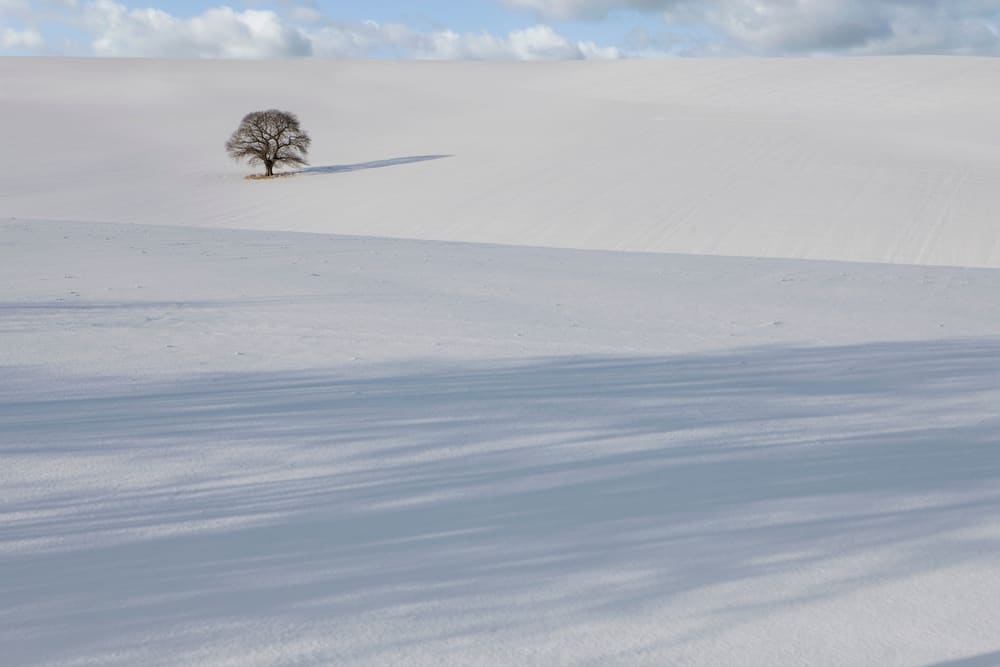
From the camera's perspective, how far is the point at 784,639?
2.90 m

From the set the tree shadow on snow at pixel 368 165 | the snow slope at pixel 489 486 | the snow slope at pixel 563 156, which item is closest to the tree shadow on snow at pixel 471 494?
the snow slope at pixel 489 486

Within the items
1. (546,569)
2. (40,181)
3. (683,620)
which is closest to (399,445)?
(546,569)

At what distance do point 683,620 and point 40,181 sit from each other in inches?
1069

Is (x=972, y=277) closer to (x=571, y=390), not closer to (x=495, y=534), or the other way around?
(x=571, y=390)

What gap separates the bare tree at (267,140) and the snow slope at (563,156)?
4.02 feet

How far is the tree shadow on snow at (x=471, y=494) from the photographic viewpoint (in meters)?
3.16

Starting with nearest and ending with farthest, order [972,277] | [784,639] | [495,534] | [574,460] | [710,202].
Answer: [784,639]
[495,534]
[574,460]
[972,277]
[710,202]

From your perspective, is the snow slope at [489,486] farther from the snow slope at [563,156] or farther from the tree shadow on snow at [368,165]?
the tree shadow on snow at [368,165]

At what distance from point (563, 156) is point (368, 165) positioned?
5.50 m

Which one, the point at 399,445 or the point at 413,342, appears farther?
the point at 413,342

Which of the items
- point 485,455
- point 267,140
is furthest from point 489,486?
point 267,140

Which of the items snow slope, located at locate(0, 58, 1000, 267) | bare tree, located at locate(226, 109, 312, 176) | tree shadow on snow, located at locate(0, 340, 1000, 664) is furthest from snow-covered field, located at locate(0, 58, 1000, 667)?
bare tree, located at locate(226, 109, 312, 176)

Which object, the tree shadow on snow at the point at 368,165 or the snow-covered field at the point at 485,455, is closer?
the snow-covered field at the point at 485,455

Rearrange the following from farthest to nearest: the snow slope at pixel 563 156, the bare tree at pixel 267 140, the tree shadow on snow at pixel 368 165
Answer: the bare tree at pixel 267 140
the tree shadow on snow at pixel 368 165
the snow slope at pixel 563 156
